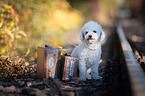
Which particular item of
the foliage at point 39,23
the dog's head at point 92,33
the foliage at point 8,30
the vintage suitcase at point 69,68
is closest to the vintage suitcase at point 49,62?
the vintage suitcase at point 69,68

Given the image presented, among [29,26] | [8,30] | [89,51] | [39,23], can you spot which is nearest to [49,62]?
[89,51]

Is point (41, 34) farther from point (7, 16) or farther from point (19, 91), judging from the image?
point (19, 91)

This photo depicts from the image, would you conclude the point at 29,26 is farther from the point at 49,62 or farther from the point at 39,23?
the point at 49,62

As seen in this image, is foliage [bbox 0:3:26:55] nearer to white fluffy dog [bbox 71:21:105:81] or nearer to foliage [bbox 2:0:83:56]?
foliage [bbox 2:0:83:56]

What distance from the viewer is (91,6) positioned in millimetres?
21641

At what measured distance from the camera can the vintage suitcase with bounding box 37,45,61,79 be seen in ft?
11.0

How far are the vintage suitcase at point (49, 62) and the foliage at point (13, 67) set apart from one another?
629 mm

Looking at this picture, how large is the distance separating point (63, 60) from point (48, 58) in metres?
0.28

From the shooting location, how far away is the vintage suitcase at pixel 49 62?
3.36 m

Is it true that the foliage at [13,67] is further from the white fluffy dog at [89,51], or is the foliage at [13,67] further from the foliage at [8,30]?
the white fluffy dog at [89,51]

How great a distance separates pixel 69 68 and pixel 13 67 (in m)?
1.19

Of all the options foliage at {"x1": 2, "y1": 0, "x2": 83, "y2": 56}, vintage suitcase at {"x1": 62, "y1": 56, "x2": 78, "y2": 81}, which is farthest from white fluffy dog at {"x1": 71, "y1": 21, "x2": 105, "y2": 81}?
foliage at {"x1": 2, "y1": 0, "x2": 83, "y2": 56}

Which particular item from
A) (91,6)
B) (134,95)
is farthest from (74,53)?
(91,6)

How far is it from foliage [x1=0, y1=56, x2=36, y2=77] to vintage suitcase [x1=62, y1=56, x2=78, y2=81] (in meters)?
0.93
